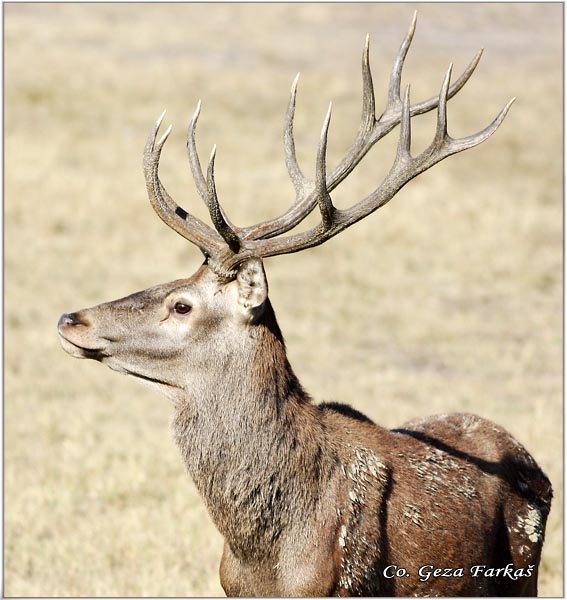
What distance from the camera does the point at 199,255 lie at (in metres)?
16.7

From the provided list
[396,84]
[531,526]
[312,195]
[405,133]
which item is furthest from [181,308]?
[531,526]

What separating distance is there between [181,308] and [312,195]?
98cm

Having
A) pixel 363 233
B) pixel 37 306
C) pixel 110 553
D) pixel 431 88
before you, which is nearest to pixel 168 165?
pixel 363 233

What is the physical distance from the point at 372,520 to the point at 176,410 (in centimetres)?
120

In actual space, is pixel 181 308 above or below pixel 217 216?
below

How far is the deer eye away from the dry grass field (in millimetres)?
2386

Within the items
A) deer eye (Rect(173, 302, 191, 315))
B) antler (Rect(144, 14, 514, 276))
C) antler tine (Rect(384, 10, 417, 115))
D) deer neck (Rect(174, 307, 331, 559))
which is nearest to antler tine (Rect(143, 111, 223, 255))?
antler (Rect(144, 14, 514, 276))

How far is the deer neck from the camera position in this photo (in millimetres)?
5035

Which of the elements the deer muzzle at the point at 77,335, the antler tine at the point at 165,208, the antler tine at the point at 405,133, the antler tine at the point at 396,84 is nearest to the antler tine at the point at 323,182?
the antler tine at the point at 405,133

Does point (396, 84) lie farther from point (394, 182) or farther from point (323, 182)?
point (323, 182)

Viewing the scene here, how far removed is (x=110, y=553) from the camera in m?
7.25

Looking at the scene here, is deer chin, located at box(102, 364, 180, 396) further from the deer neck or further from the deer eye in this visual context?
the deer eye

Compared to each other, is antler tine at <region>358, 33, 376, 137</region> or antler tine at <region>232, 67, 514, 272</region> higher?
antler tine at <region>358, 33, 376, 137</region>

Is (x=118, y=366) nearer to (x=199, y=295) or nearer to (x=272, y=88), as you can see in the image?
(x=199, y=295)
